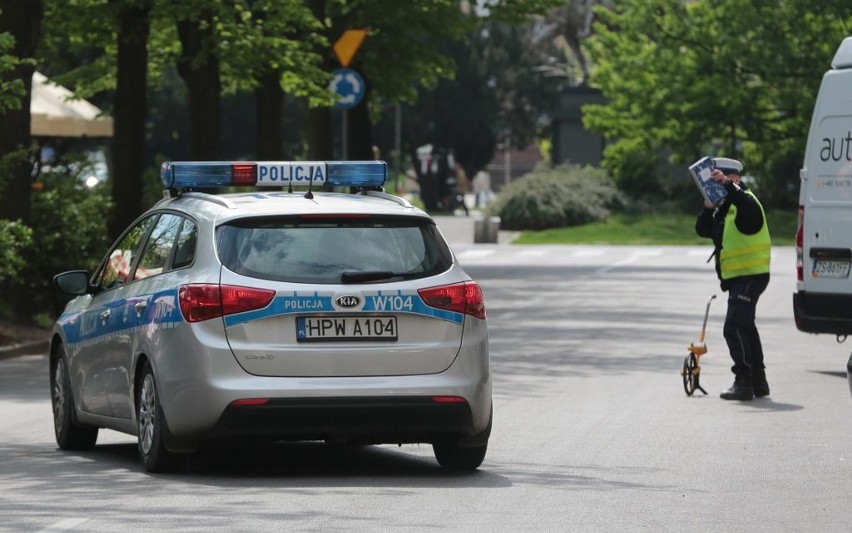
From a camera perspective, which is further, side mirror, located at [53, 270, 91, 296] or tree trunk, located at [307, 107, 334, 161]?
tree trunk, located at [307, 107, 334, 161]

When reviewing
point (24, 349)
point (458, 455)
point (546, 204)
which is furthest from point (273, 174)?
point (546, 204)

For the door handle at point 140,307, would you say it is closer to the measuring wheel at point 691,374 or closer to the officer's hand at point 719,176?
the officer's hand at point 719,176

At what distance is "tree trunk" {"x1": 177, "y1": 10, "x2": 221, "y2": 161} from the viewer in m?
26.9

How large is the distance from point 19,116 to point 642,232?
34373 mm

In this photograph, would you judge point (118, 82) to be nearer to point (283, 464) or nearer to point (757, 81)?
point (283, 464)

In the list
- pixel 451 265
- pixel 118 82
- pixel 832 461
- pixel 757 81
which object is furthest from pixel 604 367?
pixel 757 81

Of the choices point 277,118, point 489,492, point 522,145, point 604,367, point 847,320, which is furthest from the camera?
point 522,145

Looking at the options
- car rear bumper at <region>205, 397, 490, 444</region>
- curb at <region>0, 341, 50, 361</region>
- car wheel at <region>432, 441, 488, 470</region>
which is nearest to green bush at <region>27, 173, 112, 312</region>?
curb at <region>0, 341, 50, 361</region>

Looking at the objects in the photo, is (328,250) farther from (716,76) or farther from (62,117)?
(716,76)

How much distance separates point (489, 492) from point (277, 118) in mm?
24138

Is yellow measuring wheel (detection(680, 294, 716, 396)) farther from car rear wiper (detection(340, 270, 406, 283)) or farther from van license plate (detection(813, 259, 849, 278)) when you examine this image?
car rear wiper (detection(340, 270, 406, 283))

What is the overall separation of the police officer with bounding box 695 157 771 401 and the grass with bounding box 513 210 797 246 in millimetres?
36493

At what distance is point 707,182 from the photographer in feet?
49.6

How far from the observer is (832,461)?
1144cm
